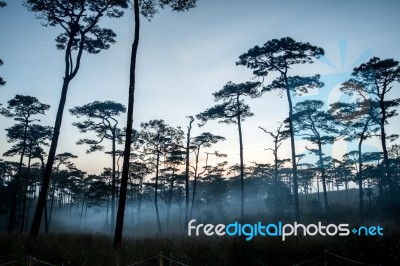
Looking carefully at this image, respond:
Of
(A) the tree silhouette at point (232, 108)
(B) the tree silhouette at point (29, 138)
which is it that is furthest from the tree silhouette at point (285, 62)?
(B) the tree silhouette at point (29, 138)

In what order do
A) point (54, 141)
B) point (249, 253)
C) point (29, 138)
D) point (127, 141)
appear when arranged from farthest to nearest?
1. point (29, 138)
2. point (54, 141)
3. point (127, 141)
4. point (249, 253)

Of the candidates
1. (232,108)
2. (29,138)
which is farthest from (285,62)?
(29,138)

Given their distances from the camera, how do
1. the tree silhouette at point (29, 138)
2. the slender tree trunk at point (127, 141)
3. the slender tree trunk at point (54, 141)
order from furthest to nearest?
the tree silhouette at point (29, 138), the slender tree trunk at point (54, 141), the slender tree trunk at point (127, 141)

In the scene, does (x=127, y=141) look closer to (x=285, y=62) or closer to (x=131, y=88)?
(x=131, y=88)

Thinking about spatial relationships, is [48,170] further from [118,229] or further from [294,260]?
[294,260]

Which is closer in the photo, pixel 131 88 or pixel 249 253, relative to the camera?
pixel 249 253

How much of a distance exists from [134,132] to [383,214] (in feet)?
83.5

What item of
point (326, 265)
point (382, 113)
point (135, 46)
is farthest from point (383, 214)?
point (135, 46)

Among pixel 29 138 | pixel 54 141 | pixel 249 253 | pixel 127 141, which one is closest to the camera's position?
pixel 249 253

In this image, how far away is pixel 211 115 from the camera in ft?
80.1

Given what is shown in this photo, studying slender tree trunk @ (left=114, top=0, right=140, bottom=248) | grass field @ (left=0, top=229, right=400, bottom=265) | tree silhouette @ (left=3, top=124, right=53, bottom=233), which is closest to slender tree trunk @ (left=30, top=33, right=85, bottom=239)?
grass field @ (left=0, top=229, right=400, bottom=265)

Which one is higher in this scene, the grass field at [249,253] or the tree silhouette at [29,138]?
the tree silhouette at [29,138]

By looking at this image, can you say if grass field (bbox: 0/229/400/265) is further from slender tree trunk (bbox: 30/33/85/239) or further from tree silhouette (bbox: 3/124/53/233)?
tree silhouette (bbox: 3/124/53/233)

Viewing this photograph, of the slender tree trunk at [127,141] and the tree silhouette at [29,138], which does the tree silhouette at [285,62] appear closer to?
the slender tree trunk at [127,141]
